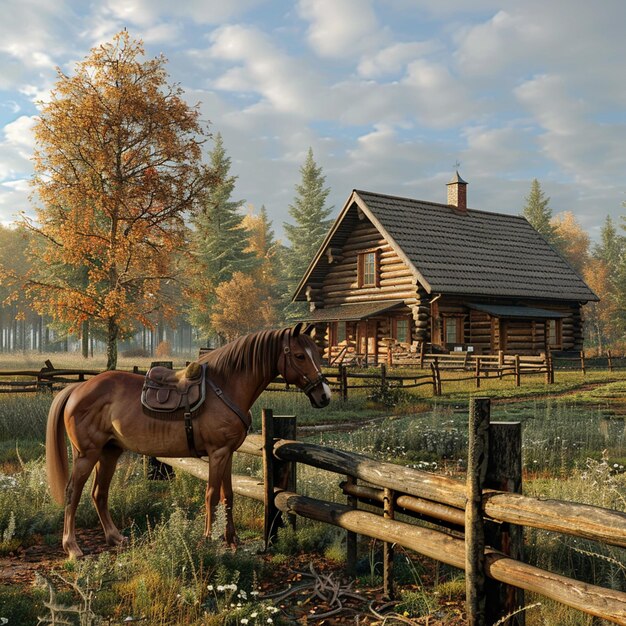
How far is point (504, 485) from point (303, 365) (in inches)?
72.8

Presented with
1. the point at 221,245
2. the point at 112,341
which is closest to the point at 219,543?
the point at 112,341

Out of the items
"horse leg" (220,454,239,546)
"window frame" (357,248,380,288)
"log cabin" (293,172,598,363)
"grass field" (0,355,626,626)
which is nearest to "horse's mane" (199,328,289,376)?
"horse leg" (220,454,239,546)

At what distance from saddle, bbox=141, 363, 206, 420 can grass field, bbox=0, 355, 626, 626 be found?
2.72ft

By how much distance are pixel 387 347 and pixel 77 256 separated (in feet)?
47.2

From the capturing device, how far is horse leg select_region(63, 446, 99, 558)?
5312mm

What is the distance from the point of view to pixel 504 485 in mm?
4188

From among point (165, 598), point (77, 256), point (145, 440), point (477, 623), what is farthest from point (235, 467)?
point (77, 256)

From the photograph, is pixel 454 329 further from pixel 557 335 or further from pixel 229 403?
pixel 229 403

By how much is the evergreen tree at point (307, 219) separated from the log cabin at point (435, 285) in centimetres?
1776

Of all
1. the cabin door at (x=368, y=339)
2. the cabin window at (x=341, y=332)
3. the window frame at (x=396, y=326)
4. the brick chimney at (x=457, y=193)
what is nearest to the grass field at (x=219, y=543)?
the window frame at (x=396, y=326)

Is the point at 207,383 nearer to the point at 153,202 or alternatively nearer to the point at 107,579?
the point at 107,579

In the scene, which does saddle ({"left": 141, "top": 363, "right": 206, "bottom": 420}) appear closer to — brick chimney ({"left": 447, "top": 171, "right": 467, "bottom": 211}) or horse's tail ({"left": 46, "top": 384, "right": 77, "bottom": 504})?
horse's tail ({"left": 46, "top": 384, "right": 77, "bottom": 504})

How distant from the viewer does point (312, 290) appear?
3178 centimetres

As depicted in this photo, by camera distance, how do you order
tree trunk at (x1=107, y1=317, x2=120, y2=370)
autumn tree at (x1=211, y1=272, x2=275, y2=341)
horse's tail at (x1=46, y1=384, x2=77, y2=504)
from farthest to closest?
autumn tree at (x1=211, y1=272, x2=275, y2=341), tree trunk at (x1=107, y1=317, x2=120, y2=370), horse's tail at (x1=46, y1=384, x2=77, y2=504)
